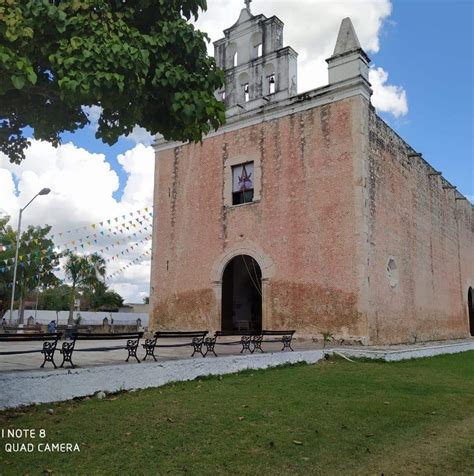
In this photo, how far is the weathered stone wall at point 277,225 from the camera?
14125mm

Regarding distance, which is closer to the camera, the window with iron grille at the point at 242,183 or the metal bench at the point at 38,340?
the metal bench at the point at 38,340

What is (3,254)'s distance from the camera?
31.6 metres

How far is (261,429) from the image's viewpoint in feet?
17.0

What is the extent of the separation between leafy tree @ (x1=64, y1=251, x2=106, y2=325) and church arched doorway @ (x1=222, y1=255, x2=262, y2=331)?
15.8 meters

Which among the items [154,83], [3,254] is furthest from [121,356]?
[3,254]

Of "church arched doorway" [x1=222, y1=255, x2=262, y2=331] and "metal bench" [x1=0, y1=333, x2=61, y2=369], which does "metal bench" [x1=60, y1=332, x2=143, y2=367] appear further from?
"church arched doorway" [x1=222, y1=255, x2=262, y2=331]

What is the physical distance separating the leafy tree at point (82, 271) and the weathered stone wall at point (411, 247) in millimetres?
20975

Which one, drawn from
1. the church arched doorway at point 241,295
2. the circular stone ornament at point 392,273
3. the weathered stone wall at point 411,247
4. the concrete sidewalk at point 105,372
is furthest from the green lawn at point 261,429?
the church arched doorway at point 241,295

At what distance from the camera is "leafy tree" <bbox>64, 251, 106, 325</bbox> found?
1348 inches

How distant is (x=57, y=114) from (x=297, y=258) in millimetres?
10382

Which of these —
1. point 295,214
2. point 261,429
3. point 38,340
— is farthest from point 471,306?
point 38,340

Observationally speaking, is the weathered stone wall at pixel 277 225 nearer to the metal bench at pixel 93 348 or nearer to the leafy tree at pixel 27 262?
the metal bench at pixel 93 348

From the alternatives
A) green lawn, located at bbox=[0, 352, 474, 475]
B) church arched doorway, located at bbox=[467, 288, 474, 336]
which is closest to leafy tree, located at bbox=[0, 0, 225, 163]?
green lawn, located at bbox=[0, 352, 474, 475]

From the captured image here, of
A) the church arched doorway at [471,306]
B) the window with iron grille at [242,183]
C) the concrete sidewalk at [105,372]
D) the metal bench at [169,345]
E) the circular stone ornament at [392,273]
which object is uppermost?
the window with iron grille at [242,183]
